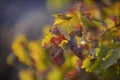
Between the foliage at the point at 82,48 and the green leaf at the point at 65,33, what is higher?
the green leaf at the point at 65,33

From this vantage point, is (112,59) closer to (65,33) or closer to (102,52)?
(102,52)

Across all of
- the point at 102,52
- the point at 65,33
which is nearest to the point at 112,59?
the point at 102,52

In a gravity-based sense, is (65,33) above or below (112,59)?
above

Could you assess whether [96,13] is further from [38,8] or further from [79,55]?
[38,8]

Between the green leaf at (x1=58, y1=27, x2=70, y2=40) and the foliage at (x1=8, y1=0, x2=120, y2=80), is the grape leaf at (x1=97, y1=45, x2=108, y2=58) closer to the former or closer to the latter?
the foliage at (x1=8, y1=0, x2=120, y2=80)

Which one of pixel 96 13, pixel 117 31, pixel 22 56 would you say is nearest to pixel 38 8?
pixel 96 13

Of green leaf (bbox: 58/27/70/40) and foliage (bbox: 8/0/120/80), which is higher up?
green leaf (bbox: 58/27/70/40)

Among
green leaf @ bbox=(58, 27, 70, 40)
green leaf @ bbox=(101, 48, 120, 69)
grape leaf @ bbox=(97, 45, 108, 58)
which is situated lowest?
green leaf @ bbox=(101, 48, 120, 69)

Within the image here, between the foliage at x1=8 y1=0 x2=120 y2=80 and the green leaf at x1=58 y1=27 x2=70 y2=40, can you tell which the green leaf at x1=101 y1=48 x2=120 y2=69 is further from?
the green leaf at x1=58 y1=27 x2=70 y2=40

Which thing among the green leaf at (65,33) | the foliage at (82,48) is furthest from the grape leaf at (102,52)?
the green leaf at (65,33)

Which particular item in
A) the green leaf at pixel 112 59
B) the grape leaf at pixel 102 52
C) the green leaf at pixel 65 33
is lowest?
the green leaf at pixel 112 59

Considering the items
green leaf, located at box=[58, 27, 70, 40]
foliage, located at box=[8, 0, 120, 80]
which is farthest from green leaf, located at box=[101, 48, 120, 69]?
green leaf, located at box=[58, 27, 70, 40]

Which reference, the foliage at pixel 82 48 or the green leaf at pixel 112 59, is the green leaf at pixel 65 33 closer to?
the foliage at pixel 82 48
